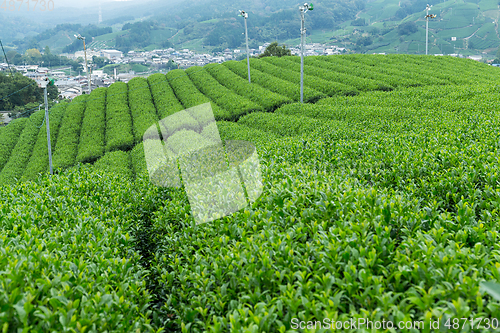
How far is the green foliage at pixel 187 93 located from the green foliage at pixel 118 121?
15.9 feet

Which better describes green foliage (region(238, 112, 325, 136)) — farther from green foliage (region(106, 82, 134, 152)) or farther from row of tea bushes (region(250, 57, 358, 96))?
green foliage (region(106, 82, 134, 152))

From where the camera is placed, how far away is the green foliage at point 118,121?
2130 cm

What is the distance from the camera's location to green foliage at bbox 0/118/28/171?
2312cm

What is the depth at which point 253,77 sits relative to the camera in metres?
30.8

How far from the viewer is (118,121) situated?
24953mm

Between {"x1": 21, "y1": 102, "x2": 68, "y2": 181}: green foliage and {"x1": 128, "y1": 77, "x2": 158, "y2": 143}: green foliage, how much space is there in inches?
236

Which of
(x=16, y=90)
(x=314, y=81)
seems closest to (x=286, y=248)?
(x=314, y=81)

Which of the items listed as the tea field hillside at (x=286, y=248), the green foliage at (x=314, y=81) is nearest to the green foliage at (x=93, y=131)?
the tea field hillside at (x=286, y=248)

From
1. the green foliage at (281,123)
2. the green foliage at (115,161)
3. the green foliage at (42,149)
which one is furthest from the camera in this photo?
the green foliage at (42,149)

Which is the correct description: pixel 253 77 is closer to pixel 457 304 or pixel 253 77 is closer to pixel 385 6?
pixel 457 304

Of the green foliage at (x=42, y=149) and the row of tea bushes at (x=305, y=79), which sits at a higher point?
the row of tea bushes at (x=305, y=79)

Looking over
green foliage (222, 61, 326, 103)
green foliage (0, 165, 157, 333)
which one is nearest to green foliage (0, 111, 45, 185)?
green foliage (0, 165, 157, 333)

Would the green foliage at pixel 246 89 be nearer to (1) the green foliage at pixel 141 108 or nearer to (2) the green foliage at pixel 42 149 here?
(1) the green foliage at pixel 141 108

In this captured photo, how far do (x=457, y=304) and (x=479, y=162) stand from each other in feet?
14.4
